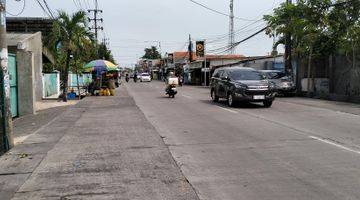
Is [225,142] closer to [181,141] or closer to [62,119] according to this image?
[181,141]

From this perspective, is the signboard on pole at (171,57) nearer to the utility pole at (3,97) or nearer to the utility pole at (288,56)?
the utility pole at (288,56)

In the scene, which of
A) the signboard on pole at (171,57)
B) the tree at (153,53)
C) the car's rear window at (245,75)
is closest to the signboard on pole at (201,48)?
the car's rear window at (245,75)

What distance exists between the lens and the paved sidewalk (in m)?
6.93

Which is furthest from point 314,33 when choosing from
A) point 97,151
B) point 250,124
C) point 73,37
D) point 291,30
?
point 97,151

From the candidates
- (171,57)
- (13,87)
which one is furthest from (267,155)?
(171,57)

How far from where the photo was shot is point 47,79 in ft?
111

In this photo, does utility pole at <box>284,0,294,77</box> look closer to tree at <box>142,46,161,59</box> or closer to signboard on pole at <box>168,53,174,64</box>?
signboard on pole at <box>168,53,174,64</box>

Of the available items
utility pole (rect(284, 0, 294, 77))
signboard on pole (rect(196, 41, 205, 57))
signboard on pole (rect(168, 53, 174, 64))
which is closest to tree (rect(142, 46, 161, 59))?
signboard on pole (rect(168, 53, 174, 64))

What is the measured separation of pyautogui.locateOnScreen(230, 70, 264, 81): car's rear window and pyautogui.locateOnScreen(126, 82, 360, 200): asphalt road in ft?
16.8

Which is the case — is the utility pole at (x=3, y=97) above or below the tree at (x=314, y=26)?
below

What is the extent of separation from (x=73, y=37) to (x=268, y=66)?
906 inches

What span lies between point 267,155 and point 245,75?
41.1 ft

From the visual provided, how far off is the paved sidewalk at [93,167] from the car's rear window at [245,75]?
8662mm

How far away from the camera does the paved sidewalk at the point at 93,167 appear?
22.7ft
